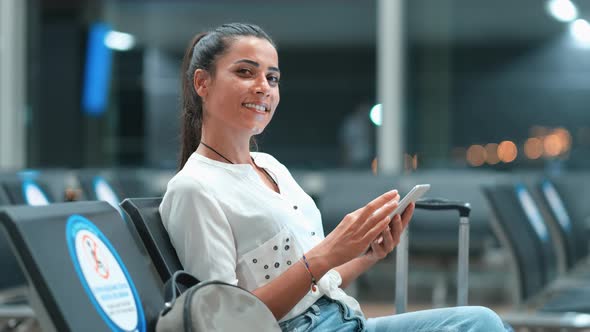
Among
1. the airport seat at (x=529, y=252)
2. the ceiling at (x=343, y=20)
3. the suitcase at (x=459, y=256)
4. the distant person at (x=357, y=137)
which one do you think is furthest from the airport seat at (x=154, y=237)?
the distant person at (x=357, y=137)

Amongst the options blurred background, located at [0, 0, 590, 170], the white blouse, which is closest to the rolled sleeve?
the white blouse

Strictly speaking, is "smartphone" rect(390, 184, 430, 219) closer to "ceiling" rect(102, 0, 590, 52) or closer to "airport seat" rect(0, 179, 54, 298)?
"airport seat" rect(0, 179, 54, 298)

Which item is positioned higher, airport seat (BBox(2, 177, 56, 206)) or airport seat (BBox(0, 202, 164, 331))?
airport seat (BBox(0, 202, 164, 331))

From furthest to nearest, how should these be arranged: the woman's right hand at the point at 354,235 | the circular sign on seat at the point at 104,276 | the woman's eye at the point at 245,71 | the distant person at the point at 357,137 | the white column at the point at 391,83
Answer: the distant person at the point at 357,137, the white column at the point at 391,83, the woman's eye at the point at 245,71, the woman's right hand at the point at 354,235, the circular sign on seat at the point at 104,276

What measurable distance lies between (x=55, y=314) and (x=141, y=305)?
28 centimetres

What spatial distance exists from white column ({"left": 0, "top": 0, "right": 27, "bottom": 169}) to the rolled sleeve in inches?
286

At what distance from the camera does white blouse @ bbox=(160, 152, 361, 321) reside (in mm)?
1700

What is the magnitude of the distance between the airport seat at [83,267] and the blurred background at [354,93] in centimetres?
480

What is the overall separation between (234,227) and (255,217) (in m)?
0.04

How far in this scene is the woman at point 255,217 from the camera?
169 cm

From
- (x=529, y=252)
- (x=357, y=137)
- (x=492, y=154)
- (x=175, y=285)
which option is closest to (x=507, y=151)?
(x=492, y=154)

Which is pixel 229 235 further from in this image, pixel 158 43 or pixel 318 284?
pixel 158 43

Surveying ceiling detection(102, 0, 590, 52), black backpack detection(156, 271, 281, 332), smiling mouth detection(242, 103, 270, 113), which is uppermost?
ceiling detection(102, 0, 590, 52)

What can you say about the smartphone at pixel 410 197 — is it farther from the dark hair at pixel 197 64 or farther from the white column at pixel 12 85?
the white column at pixel 12 85
